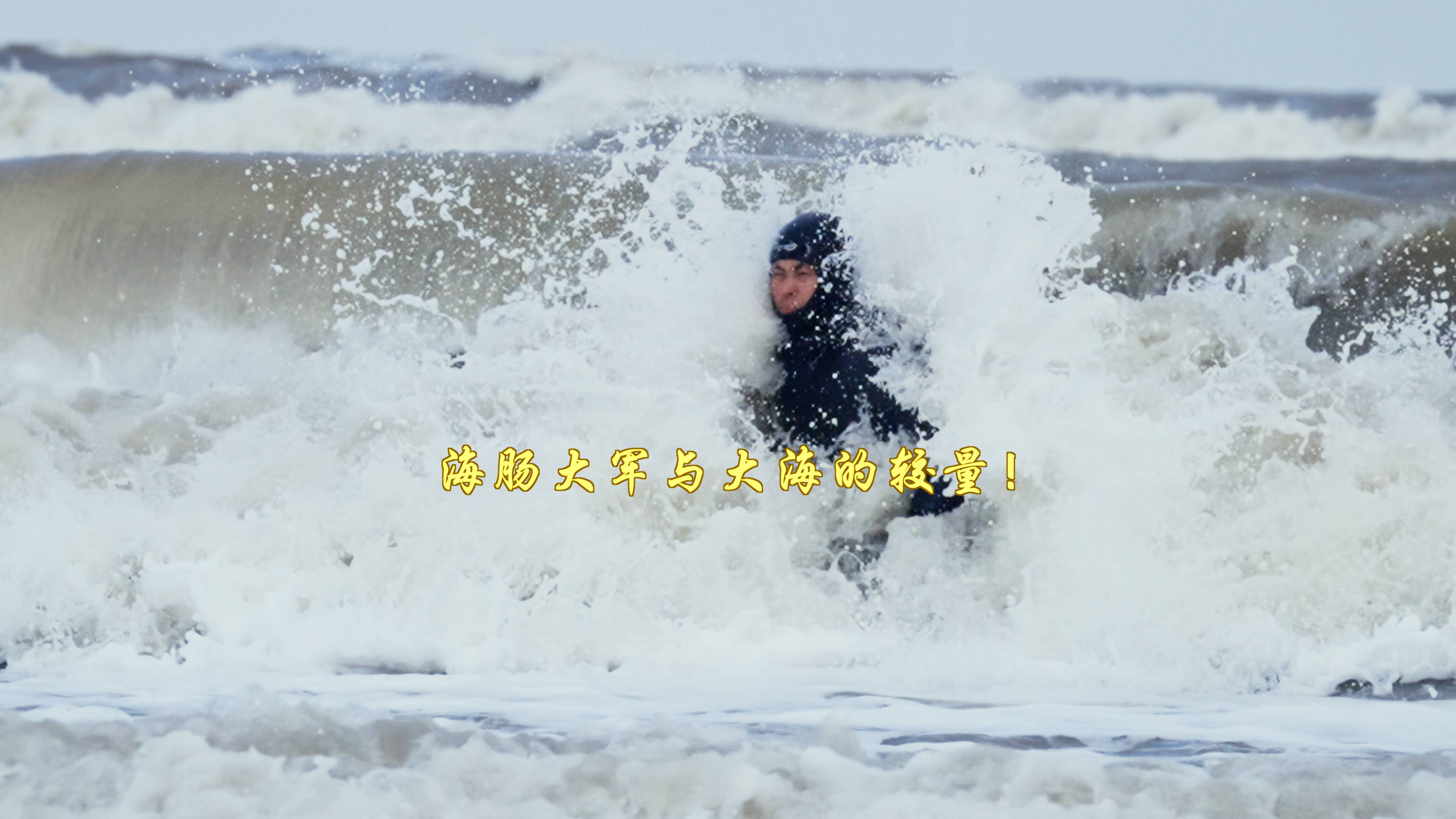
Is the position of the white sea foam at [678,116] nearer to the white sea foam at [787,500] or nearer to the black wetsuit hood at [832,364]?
the white sea foam at [787,500]

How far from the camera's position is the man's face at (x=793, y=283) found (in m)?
3.84

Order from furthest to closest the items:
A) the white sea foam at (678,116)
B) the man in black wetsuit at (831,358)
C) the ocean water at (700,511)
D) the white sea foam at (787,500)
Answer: the white sea foam at (678,116)
the man in black wetsuit at (831,358)
the white sea foam at (787,500)
the ocean water at (700,511)

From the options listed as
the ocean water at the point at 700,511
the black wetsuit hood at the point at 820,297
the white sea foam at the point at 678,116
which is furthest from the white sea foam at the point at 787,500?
the white sea foam at the point at 678,116

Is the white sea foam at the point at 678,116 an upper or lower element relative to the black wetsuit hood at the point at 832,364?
A: upper

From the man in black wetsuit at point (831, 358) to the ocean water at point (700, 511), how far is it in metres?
0.08

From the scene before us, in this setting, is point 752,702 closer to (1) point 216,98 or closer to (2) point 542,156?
(2) point 542,156

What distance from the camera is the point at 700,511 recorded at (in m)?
3.98

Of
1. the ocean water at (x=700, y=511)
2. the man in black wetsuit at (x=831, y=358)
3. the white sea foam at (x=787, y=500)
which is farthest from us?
the man in black wetsuit at (x=831, y=358)

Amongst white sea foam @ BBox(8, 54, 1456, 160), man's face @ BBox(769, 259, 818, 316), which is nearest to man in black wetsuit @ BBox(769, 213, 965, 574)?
man's face @ BBox(769, 259, 818, 316)

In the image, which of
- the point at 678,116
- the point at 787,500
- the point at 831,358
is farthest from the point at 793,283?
the point at 678,116

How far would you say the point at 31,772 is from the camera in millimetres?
2219

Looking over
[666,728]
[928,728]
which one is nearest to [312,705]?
[666,728]

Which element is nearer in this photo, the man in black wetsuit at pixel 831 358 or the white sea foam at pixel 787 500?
the white sea foam at pixel 787 500

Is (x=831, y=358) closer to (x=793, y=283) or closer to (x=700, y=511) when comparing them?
(x=793, y=283)
